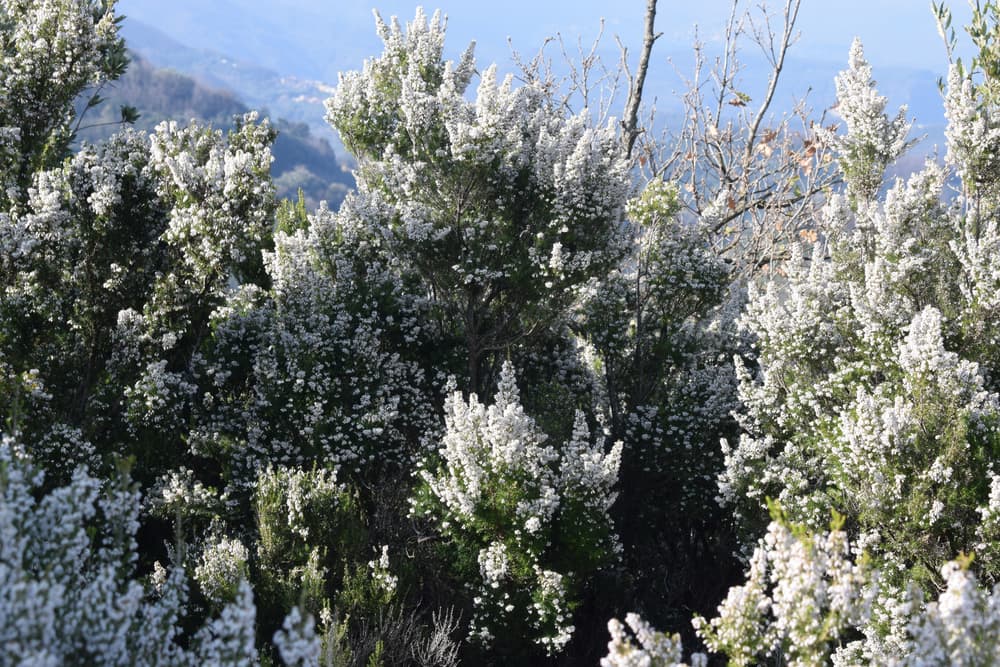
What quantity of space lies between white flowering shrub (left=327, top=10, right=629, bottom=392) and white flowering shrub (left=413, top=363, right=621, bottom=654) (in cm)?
242

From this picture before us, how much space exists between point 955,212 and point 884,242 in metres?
1.50

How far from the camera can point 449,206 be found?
10.7 meters

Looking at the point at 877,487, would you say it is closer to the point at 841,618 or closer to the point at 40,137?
the point at 841,618

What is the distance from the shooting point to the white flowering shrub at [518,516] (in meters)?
7.88

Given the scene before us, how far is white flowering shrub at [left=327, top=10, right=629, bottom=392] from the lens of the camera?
9.93 m

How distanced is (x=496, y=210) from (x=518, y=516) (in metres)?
4.30

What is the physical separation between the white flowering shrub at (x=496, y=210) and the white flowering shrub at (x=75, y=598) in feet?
19.2

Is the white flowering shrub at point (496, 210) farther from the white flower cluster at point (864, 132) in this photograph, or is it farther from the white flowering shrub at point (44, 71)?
the white flowering shrub at point (44, 71)

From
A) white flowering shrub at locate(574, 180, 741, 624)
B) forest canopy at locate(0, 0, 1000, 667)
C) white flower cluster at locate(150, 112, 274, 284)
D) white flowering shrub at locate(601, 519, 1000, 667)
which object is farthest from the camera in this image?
white flowering shrub at locate(574, 180, 741, 624)

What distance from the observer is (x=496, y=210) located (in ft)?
34.8

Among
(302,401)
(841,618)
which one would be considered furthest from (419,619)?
(841,618)

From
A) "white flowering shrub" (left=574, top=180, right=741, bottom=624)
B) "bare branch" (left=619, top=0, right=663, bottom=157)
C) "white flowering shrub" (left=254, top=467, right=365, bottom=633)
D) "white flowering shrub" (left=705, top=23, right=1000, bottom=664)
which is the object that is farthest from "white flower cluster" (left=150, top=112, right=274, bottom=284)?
"bare branch" (left=619, top=0, right=663, bottom=157)

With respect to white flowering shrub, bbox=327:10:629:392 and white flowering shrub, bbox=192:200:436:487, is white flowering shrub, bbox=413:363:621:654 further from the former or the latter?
white flowering shrub, bbox=327:10:629:392

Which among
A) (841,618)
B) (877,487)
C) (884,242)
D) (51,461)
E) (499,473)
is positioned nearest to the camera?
(841,618)
